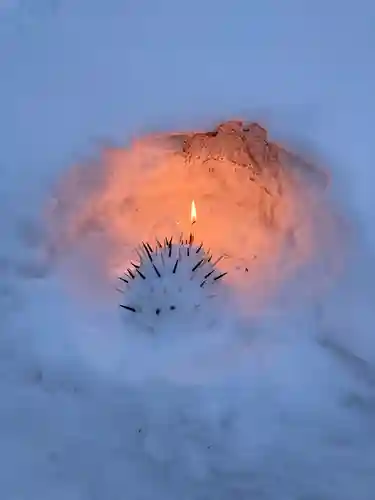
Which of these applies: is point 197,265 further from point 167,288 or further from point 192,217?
point 192,217

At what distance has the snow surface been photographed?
4.40 ft

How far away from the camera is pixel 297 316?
1.63m

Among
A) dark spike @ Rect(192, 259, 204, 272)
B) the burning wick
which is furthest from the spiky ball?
the burning wick

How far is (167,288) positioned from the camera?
1594 mm

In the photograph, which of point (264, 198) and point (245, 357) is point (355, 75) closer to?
point (264, 198)

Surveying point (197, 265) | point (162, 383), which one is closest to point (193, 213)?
point (197, 265)

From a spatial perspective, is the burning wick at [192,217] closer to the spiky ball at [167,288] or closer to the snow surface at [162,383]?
the spiky ball at [167,288]

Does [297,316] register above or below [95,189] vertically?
below

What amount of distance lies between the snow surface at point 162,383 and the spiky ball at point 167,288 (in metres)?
0.05

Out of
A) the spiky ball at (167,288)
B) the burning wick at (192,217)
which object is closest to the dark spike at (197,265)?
the spiky ball at (167,288)

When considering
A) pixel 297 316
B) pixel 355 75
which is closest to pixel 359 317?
pixel 297 316

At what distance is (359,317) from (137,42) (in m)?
0.89

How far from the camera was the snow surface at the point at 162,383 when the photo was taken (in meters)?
1.34

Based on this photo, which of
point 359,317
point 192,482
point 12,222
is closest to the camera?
point 192,482
